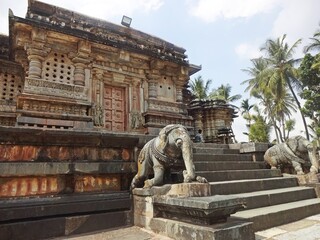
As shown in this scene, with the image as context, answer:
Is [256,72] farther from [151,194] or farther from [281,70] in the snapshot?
[151,194]

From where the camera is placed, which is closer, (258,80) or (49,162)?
(49,162)

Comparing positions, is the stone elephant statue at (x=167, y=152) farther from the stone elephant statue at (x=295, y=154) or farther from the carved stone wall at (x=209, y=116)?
the carved stone wall at (x=209, y=116)

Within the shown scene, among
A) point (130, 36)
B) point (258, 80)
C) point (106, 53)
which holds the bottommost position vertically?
point (106, 53)

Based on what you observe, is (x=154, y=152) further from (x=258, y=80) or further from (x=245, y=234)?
(x=258, y=80)

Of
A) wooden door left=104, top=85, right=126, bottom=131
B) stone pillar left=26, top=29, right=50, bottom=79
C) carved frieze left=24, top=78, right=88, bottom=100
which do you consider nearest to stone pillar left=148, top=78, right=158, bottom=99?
wooden door left=104, top=85, right=126, bottom=131

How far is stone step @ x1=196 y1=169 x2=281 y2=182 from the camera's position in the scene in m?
4.41

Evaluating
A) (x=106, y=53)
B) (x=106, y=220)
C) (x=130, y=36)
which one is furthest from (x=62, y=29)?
(x=106, y=220)

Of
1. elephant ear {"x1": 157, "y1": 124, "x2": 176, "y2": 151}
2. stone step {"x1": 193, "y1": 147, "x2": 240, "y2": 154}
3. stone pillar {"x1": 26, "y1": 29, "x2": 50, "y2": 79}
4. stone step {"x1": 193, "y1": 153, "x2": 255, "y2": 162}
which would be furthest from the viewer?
stone pillar {"x1": 26, "y1": 29, "x2": 50, "y2": 79}

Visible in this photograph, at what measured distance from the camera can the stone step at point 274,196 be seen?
149 inches

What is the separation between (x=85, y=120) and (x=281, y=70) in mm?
21686

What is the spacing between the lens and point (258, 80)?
1018 inches

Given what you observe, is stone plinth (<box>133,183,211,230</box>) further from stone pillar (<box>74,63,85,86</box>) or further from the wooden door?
stone pillar (<box>74,63,85,86</box>)

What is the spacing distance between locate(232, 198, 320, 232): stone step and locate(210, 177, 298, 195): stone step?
0.49m

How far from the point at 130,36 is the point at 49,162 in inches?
372
